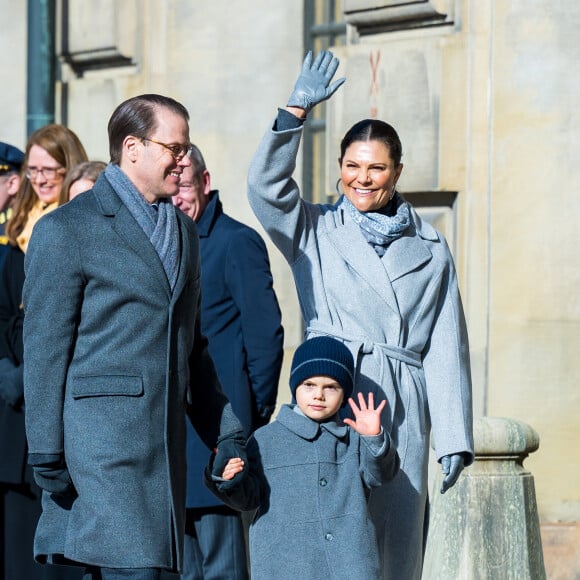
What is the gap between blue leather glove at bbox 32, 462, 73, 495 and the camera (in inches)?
196

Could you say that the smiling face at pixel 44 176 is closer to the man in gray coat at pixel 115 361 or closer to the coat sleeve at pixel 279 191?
the coat sleeve at pixel 279 191

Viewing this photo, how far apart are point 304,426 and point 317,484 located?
0.19m

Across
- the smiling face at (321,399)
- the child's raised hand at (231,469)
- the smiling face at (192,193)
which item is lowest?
the child's raised hand at (231,469)

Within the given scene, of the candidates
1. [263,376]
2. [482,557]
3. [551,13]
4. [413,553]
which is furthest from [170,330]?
[551,13]

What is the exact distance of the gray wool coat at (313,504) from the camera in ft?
18.1

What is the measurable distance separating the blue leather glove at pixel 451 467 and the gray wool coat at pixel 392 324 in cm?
3

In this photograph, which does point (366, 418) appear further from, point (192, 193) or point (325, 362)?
point (192, 193)

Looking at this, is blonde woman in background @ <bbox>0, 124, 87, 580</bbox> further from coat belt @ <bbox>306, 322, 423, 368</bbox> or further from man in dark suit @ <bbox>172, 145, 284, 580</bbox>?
coat belt @ <bbox>306, 322, 423, 368</bbox>

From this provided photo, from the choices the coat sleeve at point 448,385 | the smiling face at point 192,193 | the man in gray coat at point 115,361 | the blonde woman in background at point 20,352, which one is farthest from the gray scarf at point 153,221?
the blonde woman in background at point 20,352

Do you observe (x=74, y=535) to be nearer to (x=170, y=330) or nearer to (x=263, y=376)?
(x=170, y=330)

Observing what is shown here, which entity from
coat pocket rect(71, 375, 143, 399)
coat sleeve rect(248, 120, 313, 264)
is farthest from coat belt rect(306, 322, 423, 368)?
coat pocket rect(71, 375, 143, 399)

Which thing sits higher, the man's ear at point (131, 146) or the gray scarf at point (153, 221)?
the man's ear at point (131, 146)

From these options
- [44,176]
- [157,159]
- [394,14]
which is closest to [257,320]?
[44,176]

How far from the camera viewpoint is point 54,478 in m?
4.99
